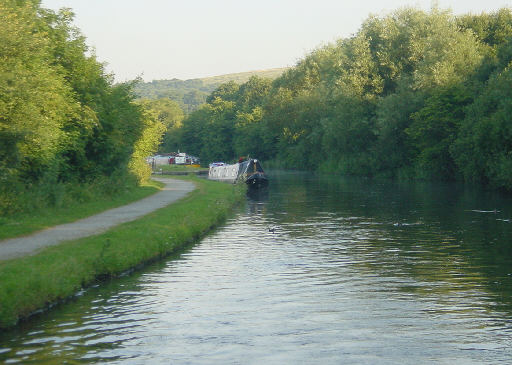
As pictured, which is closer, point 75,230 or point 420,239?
point 75,230

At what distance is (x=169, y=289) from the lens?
52.9ft

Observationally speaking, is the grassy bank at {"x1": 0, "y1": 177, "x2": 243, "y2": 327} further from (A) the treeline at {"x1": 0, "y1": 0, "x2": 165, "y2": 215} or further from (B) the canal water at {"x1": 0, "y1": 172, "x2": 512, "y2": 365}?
(A) the treeline at {"x1": 0, "y1": 0, "x2": 165, "y2": 215}

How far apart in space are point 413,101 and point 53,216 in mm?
46015

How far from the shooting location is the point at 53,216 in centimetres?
2570

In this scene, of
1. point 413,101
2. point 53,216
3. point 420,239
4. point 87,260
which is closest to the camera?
point 87,260

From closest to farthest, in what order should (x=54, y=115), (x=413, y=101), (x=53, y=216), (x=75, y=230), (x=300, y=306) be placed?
1. (x=300, y=306)
2. (x=75, y=230)
3. (x=53, y=216)
4. (x=54, y=115)
5. (x=413, y=101)

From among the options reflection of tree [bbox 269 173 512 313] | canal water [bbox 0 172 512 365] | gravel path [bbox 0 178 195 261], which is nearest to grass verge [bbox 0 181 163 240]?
gravel path [bbox 0 178 195 261]

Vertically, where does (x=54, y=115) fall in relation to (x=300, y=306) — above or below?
above

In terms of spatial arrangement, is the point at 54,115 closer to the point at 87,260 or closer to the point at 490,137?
the point at 87,260

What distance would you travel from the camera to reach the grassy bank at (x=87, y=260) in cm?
1300

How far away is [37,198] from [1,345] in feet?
49.9

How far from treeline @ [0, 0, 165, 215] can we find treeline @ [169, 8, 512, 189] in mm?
24424

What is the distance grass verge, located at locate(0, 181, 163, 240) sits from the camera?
2131 centimetres

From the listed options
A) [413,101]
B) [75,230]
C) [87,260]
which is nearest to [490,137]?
[413,101]
